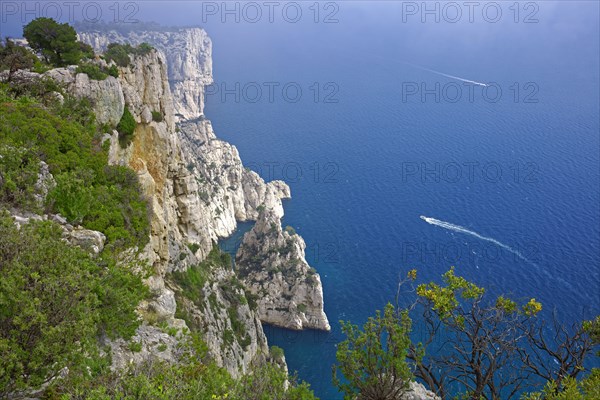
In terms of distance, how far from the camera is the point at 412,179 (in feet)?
334

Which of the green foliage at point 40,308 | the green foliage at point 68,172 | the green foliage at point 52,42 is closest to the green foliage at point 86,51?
the green foliage at point 52,42

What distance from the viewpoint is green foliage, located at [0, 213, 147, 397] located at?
26.7ft

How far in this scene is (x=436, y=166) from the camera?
10538 cm

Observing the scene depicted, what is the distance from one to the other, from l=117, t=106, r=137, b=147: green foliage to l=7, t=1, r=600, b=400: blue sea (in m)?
34.5

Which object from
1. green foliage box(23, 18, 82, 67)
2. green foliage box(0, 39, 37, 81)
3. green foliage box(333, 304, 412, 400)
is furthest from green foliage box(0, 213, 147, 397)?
green foliage box(23, 18, 82, 67)

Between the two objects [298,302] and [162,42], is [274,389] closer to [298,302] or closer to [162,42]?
[298,302]

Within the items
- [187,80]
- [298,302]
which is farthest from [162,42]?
[298,302]

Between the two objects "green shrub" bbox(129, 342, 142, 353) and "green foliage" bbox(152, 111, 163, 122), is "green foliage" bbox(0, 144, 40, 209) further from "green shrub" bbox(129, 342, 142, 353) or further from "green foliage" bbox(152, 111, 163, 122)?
"green foliage" bbox(152, 111, 163, 122)

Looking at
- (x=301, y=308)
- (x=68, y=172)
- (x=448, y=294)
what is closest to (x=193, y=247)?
(x=68, y=172)

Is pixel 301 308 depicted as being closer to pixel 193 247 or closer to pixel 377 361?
pixel 193 247

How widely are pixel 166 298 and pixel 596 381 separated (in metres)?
13.8

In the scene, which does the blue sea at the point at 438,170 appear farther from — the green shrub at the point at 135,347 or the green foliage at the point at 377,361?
the green shrub at the point at 135,347

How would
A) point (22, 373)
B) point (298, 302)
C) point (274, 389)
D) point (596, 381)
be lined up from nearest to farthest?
point (22, 373) < point (596, 381) < point (274, 389) < point (298, 302)

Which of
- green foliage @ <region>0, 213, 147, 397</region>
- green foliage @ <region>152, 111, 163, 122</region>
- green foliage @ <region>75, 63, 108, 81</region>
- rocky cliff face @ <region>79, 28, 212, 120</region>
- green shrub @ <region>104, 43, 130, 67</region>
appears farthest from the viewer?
rocky cliff face @ <region>79, 28, 212, 120</region>
